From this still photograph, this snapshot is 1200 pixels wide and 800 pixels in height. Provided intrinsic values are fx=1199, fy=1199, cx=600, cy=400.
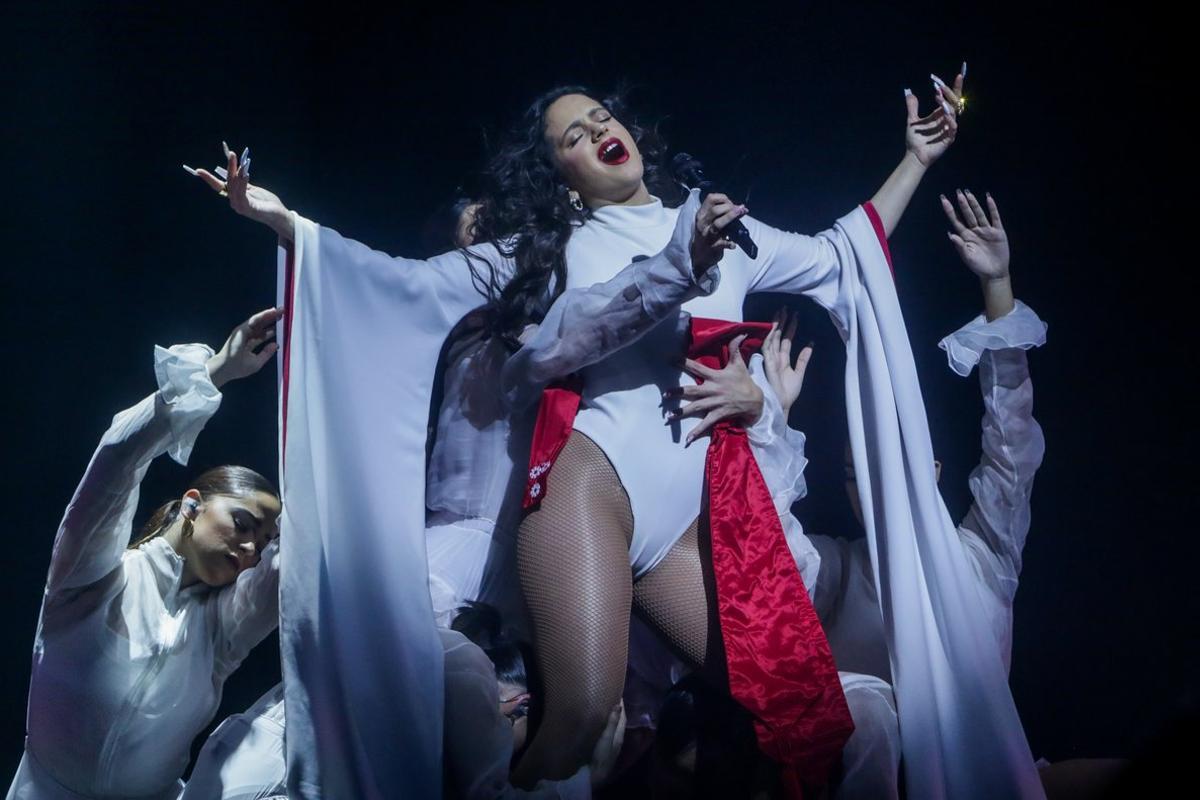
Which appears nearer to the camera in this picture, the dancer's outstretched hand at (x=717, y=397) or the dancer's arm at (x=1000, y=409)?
the dancer's outstretched hand at (x=717, y=397)

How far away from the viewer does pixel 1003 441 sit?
2.34 m

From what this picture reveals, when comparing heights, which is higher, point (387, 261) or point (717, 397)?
point (387, 261)

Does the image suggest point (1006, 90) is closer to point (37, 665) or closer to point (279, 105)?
point (279, 105)

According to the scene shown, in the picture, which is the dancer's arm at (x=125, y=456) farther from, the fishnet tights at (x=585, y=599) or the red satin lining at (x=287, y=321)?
the fishnet tights at (x=585, y=599)

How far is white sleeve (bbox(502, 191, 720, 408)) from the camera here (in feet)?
6.34

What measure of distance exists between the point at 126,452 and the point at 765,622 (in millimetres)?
1160

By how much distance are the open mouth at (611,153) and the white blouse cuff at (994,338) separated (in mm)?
710

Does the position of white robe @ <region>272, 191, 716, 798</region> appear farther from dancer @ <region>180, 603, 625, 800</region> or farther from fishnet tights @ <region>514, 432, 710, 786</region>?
fishnet tights @ <region>514, 432, 710, 786</region>

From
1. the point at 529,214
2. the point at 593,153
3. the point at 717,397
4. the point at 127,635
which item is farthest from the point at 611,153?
the point at 127,635

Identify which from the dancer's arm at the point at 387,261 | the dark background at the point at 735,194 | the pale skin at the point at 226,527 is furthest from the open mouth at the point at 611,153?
the pale skin at the point at 226,527

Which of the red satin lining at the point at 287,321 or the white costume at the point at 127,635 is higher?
the red satin lining at the point at 287,321

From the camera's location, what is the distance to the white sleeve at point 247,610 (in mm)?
2199

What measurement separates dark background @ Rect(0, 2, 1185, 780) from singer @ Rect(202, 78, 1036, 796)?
0.38m

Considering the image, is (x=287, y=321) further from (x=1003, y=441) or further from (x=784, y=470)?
(x=1003, y=441)
